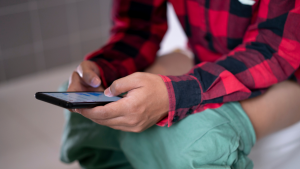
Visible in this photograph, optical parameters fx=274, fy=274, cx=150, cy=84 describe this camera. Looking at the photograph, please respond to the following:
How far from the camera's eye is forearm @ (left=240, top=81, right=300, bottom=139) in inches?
20.9

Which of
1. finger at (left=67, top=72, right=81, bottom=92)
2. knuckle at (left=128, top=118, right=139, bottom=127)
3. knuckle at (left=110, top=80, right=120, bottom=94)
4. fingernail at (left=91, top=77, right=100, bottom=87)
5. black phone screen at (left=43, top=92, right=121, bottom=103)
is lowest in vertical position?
knuckle at (left=128, top=118, right=139, bottom=127)

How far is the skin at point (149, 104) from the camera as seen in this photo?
440 millimetres

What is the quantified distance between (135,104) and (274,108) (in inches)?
11.3

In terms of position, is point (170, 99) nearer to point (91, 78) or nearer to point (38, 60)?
point (91, 78)

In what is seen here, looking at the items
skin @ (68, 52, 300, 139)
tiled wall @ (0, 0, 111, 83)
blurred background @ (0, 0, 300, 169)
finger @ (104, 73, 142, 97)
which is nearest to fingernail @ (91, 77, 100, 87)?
skin @ (68, 52, 300, 139)

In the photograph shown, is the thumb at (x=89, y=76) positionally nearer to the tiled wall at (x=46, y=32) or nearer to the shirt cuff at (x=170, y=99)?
the shirt cuff at (x=170, y=99)

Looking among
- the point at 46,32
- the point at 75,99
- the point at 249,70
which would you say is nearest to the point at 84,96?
the point at 75,99

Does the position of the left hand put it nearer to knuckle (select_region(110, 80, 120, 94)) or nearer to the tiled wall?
knuckle (select_region(110, 80, 120, 94))

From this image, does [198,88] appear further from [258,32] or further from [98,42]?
[98,42]

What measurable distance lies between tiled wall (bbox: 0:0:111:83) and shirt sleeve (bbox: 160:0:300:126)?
1016mm

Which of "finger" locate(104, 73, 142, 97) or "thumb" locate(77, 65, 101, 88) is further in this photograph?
"thumb" locate(77, 65, 101, 88)

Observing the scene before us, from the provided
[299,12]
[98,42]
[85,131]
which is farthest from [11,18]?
[299,12]

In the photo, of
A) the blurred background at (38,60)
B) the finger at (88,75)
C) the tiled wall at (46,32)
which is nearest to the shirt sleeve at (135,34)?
the finger at (88,75)

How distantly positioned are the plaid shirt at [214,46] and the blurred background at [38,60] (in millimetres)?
461
